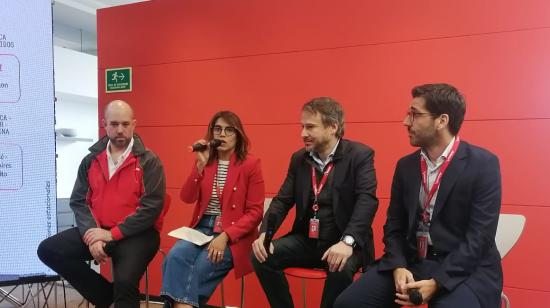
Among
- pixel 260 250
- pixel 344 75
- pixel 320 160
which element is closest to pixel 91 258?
pixel 260 250

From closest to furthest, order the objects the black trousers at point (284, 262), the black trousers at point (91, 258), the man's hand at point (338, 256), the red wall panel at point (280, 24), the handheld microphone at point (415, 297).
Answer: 1. the handheld microphone at point (415, 297)
2. the man's hand at point (338, 256)
3. the black trousers at point (284, 262)
4. the black trousers at point (91, 258)
5. the red wall panel at point (280, 24)

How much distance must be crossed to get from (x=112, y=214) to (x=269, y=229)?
3.34ft

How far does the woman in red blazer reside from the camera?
2615 mm

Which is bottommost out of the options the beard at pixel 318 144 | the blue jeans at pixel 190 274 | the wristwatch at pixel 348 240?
the blue jeans at pixel 190 274

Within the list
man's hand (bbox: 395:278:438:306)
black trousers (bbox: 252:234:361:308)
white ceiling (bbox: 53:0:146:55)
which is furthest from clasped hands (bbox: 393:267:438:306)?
white ceiling (bbox: 53:0:146:55)

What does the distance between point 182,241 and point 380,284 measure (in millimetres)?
1196

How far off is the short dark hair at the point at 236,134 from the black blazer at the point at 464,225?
1.10 meters

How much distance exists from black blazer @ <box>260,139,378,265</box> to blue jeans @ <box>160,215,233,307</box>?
1.20 ft

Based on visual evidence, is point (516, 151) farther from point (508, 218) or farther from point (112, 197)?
point (112, 197)

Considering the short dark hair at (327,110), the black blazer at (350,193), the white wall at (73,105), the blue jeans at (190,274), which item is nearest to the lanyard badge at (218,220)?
the blue jeans at (190,274)

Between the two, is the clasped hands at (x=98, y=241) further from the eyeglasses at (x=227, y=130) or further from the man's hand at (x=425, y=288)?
the man's hand at (x=425, y=288)

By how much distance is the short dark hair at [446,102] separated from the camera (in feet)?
7.06

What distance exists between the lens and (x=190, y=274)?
104 inches

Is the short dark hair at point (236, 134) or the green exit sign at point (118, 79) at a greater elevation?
the green exit sign at point (118, 79)
